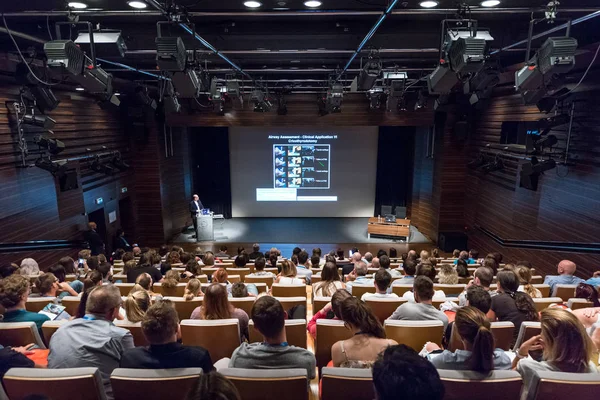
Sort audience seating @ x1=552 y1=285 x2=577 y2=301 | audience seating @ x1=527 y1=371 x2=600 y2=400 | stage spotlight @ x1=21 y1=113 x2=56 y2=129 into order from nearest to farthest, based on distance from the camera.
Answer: audience seating @ x1=527 y1=371 x2=600 y2=400 → audience seating @ x1=552 y1=285 x2=577 y2=301 → stage spotlight @ x1=21 y1=113 x2=56 y2=129

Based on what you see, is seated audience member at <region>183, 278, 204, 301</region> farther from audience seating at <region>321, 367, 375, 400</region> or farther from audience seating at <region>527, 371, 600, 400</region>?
audience seating at <region>527, 371, 600, 400</region>

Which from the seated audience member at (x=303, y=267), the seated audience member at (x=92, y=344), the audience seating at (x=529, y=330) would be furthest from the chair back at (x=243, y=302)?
the audience seating at (x=529, y=330)

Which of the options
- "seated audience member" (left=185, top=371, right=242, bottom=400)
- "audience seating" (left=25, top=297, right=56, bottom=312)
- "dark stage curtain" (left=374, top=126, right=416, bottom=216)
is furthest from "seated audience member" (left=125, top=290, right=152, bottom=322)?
"dark stage curtain" (left=374, top=126, right=416, bottom=216)

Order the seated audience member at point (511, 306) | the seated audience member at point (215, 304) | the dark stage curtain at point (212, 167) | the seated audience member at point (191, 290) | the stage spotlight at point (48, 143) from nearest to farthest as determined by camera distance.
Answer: the seated audience member at point (215, 304) < the seated audience member at point (511, 306) < the seated audience member at point (191, 290) < the stage spotlight at point (48, 143) < the dark stage curtain at point (212, 167)

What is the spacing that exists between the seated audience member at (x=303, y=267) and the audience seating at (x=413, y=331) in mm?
2955

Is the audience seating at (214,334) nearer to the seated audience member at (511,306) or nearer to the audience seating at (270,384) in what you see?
the audience seating at (270,384)

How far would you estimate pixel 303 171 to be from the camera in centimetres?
1461

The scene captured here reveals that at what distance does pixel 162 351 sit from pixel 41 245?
6.22m

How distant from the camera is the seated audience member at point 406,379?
1.37m

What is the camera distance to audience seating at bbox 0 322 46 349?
2803 millimetres

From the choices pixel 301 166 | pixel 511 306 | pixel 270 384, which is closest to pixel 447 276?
pixel 511 306

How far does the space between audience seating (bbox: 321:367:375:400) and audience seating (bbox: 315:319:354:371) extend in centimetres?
81

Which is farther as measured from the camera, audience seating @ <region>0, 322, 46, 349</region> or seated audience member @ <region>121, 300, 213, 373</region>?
audience seating @ <region>0, 322, 46, 349</region>

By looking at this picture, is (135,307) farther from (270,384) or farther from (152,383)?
(270,384)
